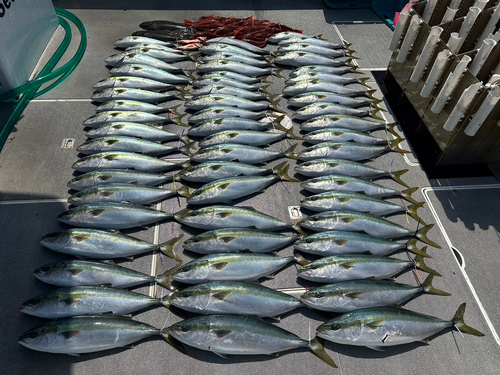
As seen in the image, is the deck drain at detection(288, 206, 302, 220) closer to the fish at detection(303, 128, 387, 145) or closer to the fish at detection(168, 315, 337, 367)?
the fish at detection(303, 128, 387, 145)

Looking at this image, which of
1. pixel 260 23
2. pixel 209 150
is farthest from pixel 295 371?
pixel 260 23

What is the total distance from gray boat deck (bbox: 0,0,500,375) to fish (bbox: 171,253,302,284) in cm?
31

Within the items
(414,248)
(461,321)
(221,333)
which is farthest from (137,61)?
(461,321)

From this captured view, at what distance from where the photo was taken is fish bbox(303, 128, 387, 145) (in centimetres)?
509

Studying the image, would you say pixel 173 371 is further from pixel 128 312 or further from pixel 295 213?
pixel 295 213

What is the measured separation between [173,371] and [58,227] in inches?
95.3

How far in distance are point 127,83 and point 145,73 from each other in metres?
0.46

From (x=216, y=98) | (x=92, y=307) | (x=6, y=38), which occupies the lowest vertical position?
(x=92, y=307)

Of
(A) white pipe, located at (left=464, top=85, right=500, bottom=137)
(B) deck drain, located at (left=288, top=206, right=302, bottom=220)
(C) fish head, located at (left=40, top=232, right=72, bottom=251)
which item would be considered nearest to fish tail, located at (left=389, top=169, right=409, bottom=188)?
(A) white pipe, located at (left=464, top=85, right=500, bottom=137)

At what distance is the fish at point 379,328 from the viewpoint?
10.4 feet

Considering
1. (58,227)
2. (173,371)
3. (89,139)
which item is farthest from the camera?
(89,139)

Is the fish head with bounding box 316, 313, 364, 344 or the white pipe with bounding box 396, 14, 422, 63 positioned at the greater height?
the white pipe with bounding box 396, 14, 422, 63

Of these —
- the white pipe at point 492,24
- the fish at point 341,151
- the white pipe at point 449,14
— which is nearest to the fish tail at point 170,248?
the fish at point 341,151

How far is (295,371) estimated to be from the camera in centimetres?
320
